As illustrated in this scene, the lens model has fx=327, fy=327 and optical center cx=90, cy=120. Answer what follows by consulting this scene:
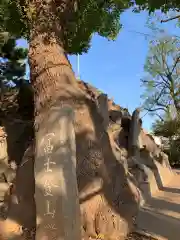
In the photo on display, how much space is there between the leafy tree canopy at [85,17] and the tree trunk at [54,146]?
1.09 metres

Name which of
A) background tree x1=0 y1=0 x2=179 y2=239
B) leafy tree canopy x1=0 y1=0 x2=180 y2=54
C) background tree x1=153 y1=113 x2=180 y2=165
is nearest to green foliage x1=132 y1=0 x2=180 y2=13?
leafy tree canopy x1=0 y1=0 x2=180 y2=54

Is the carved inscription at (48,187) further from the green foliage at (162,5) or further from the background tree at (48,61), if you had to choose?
the green foliage at (162,5)

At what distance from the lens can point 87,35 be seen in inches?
524

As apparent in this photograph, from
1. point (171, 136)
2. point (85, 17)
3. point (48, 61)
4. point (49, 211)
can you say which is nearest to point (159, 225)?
Result: point (49, 211)

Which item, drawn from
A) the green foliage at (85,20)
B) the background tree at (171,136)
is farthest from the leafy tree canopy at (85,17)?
the background tree at (171,136)

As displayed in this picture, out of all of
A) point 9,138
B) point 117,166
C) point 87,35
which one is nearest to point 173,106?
point 87,35

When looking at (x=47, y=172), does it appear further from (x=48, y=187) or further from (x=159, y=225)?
(x=159, y=225)

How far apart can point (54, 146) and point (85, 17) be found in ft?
29.6

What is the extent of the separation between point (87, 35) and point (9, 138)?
19.3 ft

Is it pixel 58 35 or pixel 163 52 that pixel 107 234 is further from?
pixel 163 52

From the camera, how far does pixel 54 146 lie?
4.23 m

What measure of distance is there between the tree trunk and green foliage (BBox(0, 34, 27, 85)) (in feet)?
28.5

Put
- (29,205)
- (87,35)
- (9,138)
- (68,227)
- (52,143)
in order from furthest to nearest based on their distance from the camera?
(87,35)
(9,138)
(29,205)
(52,143)
(68,227)

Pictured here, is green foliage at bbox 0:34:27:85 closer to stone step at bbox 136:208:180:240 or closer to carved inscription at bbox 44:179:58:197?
stone step at bbox 136:208:180:240
